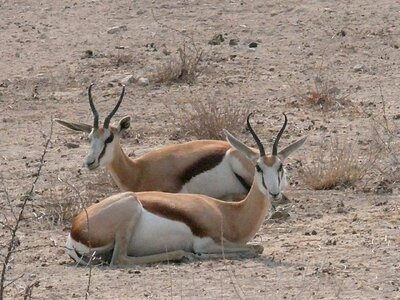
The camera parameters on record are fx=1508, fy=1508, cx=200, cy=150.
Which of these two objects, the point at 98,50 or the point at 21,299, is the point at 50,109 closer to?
the point at 98,50

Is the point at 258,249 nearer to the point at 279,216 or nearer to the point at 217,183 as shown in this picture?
the point at 279,216

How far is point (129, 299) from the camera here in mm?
8719

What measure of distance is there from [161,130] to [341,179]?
274 centimetres

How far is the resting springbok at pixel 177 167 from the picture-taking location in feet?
39.4

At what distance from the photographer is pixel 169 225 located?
9.92m

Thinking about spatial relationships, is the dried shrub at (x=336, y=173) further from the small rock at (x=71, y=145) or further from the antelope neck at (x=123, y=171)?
the small rock at (x=71, y=145)

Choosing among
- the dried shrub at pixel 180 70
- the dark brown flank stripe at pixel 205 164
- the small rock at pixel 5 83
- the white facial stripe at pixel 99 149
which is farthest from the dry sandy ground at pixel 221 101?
the dark brown flank stripe at pixel 205 164

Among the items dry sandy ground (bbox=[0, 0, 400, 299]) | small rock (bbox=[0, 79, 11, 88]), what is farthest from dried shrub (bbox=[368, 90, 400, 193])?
small rock (bbox=[0, 79, 11, 88])

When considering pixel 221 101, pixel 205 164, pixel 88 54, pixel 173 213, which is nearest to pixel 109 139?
pixel 205 164

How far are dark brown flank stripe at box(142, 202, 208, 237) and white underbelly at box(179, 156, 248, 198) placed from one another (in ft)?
6.64

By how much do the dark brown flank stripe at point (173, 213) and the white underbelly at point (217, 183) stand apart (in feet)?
6.64

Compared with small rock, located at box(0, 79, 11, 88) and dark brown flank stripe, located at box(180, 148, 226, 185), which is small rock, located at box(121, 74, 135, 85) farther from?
dark brown flank stripe, located at box(180, 148, 226, 185)

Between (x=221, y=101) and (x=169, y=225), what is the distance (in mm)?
5335

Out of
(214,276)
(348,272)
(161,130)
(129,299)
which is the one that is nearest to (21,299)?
(129,299)
